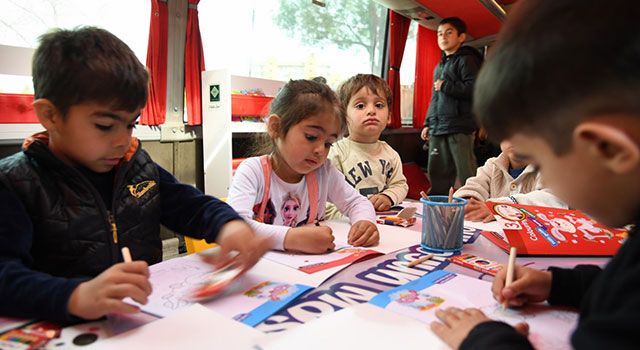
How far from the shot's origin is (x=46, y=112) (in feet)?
2.54

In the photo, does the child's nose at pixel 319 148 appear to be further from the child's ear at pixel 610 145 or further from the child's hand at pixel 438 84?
the child's hand at pixel 438 84

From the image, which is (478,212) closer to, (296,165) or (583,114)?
(296,165)

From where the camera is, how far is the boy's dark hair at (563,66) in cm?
36

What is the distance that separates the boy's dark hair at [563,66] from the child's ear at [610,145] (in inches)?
0.6

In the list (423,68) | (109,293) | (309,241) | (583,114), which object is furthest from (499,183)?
(423,68)

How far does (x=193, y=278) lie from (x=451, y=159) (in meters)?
3.73

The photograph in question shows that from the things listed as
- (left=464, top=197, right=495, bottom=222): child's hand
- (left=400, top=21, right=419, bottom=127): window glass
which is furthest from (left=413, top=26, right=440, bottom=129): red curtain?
(left=464, top=197, right=495, bottom=222): child's hand

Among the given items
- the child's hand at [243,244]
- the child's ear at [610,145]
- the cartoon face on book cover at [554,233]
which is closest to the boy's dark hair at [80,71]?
the child's hand at [243,244]

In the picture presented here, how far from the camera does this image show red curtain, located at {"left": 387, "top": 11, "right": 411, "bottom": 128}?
4508 millimetres

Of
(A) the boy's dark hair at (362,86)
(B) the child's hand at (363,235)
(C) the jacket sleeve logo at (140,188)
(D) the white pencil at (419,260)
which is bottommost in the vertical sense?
(D) the white pencil at (419,260)

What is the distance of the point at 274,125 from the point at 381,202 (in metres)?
0.50

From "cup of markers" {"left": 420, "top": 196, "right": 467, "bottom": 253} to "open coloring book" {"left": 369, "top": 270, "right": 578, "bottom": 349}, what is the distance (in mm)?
192

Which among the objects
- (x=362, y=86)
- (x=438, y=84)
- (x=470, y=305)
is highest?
(x=438, y=84)

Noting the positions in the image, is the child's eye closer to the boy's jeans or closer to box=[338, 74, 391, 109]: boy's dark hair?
box=[338, 74, 391, 109]: boy's dark hair
